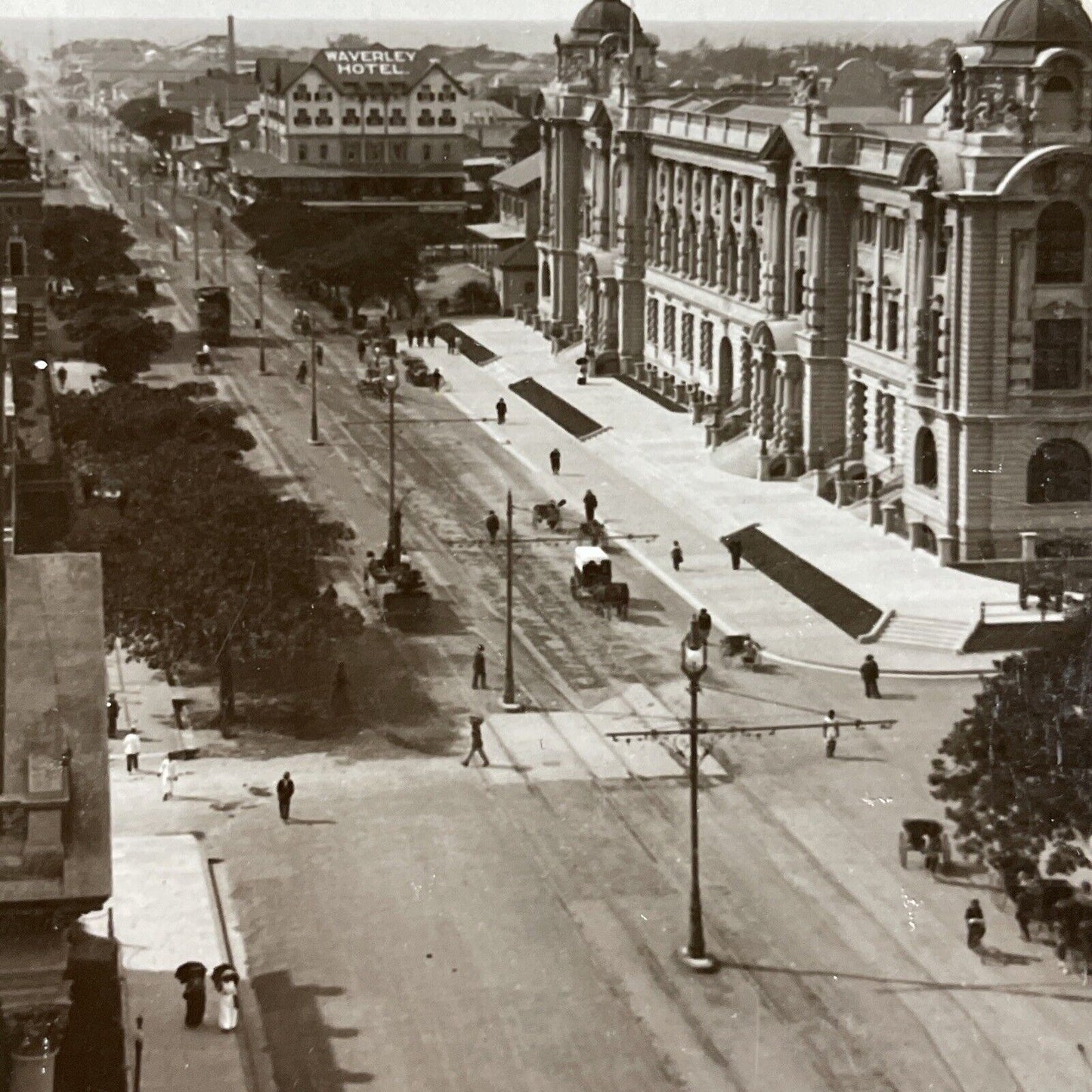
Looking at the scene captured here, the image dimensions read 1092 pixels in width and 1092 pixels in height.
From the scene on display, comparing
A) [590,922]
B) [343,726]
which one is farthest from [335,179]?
[590,922]

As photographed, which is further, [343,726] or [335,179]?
[335,179]

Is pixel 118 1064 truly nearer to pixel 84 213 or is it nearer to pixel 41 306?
pixel 41 306

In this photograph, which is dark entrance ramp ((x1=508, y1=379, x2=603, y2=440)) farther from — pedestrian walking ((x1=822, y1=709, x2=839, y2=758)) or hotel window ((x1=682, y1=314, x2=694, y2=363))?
pedestrian walking ((x1=822, y1=709, x2=839, y2=758))

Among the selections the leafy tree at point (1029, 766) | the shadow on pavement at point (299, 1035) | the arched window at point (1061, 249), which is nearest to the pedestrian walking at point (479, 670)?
the leafy tree at point (1029, 766)

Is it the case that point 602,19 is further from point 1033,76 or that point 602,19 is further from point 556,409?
point 1033,76

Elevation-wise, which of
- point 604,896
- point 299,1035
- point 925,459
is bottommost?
point 299,1035

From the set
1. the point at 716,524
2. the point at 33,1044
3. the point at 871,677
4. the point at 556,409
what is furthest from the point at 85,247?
the point at 33,1044

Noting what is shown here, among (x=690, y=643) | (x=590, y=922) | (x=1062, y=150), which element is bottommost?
(x=590, y=922)
